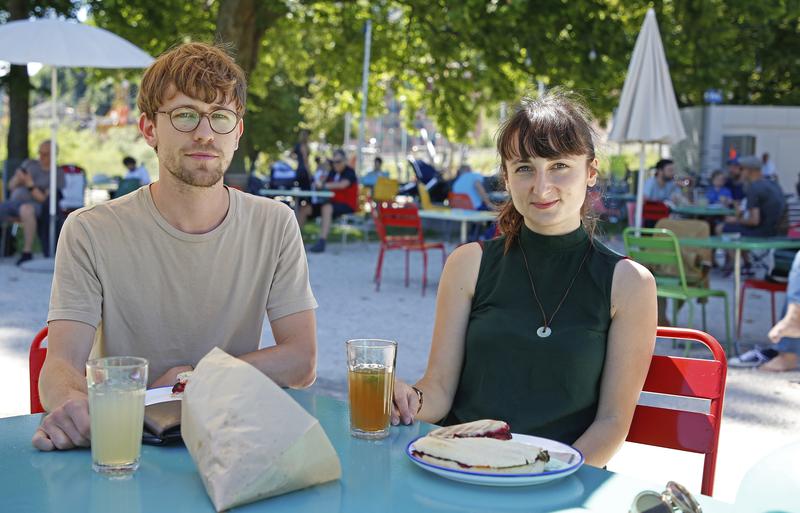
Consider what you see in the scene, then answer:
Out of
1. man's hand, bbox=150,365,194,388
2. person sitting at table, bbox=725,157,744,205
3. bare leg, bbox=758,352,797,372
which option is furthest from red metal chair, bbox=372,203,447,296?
man's hand, bbox=150,365,194,388

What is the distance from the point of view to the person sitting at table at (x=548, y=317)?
2.44 meters

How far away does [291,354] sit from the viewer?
260 centimetres

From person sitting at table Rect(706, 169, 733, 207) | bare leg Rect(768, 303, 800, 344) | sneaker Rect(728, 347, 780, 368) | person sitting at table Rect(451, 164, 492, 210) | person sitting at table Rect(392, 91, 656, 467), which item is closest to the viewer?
person sitting at table Rect(392, 91, 656, 467)

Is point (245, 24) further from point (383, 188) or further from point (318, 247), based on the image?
point (383, 188)

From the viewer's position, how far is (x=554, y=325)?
2496mm

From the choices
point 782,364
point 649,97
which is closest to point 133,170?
point 649,97

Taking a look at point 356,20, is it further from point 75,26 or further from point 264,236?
point 264,236

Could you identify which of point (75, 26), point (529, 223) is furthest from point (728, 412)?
point (75, 26)

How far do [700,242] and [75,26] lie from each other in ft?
23.1

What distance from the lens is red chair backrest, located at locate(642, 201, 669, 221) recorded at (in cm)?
1315

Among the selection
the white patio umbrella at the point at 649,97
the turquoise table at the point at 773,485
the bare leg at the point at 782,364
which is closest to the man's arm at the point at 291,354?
the turquoise table at the point at 773,485

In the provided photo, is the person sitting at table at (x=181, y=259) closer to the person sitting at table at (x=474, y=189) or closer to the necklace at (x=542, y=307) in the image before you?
the necklace at (x=542, y=307)

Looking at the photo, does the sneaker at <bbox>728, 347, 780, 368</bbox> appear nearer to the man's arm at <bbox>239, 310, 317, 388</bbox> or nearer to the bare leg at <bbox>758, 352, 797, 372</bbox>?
the bare leg at <bbox>758, 352, 797, 372</bbox>

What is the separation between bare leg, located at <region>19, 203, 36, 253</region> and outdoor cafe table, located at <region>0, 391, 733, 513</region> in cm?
1085
